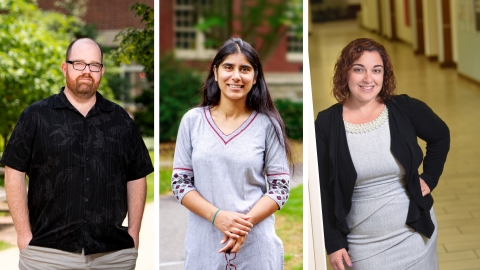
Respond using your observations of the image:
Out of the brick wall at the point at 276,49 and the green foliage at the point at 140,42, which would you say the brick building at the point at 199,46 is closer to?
the brick wall at the point at 276,49

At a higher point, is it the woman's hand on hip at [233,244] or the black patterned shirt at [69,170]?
the black patterned shirt at [69,170]

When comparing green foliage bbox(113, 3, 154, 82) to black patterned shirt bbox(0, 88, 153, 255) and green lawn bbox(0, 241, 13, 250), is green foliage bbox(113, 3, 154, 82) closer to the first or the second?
black patterned shirt bbox(0, 88, 153, 255)

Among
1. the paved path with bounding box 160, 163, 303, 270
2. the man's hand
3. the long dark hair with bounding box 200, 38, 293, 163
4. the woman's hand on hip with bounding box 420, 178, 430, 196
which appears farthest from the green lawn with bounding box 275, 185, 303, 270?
the man's hand

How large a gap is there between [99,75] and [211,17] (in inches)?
350

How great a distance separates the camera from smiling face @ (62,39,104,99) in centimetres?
→ 284

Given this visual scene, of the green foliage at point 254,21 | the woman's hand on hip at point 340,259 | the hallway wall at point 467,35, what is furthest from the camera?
the green foliage at point 254,21

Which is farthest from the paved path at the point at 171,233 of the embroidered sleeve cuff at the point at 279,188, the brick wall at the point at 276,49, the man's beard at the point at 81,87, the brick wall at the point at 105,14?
the brick wall at the point at 276,49

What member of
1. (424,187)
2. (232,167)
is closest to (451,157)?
(424,187)

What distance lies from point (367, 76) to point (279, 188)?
0.66 m

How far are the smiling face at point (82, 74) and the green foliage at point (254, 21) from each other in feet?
25.7

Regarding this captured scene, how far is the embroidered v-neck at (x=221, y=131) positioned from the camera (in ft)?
8.69

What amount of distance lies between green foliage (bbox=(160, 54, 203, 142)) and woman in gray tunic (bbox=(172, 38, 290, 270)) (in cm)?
488

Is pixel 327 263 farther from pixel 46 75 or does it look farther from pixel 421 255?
pixel 46 75

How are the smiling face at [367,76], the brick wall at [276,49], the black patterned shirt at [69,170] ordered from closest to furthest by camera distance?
the black patterned shirt at [69,170] < the smiling face at [367,76] < the brick wall at [276,49]
